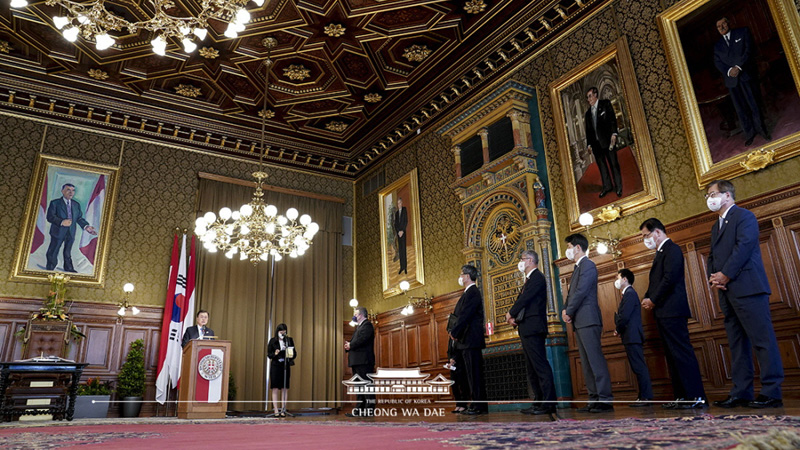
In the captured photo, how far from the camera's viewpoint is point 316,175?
39.3 ft

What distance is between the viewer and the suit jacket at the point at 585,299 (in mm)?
4492

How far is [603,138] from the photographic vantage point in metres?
6.50

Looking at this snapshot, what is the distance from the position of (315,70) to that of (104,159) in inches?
177

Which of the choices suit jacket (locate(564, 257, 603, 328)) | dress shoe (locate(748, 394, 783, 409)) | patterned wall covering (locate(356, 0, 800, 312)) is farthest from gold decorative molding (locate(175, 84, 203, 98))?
dress shoe (locate(748, 394, 783, 409))

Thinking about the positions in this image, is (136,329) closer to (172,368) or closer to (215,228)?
(172,368)

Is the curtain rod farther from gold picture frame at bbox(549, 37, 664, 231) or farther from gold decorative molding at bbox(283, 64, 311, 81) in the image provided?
gold picture frame at bbox(549, 37, 664, 231)

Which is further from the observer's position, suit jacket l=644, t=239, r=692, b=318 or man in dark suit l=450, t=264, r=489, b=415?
man in dark suit l=450, t=264, r=489, b=415

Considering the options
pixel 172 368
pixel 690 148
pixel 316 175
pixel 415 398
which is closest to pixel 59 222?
pixel 172 368

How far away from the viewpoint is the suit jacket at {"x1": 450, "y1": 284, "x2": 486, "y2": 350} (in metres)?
5.11

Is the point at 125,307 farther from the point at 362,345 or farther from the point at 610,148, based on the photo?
the point at 610,148

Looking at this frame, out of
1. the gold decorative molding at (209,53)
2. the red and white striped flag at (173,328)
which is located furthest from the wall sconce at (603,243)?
the red and white striped flag at (173,328)

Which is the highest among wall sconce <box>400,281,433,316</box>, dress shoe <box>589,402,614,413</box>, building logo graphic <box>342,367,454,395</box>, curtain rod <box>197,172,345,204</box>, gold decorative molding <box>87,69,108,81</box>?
gold decorative molding <box>87,69,108,81</box>

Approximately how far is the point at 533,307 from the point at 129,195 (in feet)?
27.4

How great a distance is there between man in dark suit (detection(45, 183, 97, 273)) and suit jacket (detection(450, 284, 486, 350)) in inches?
293
